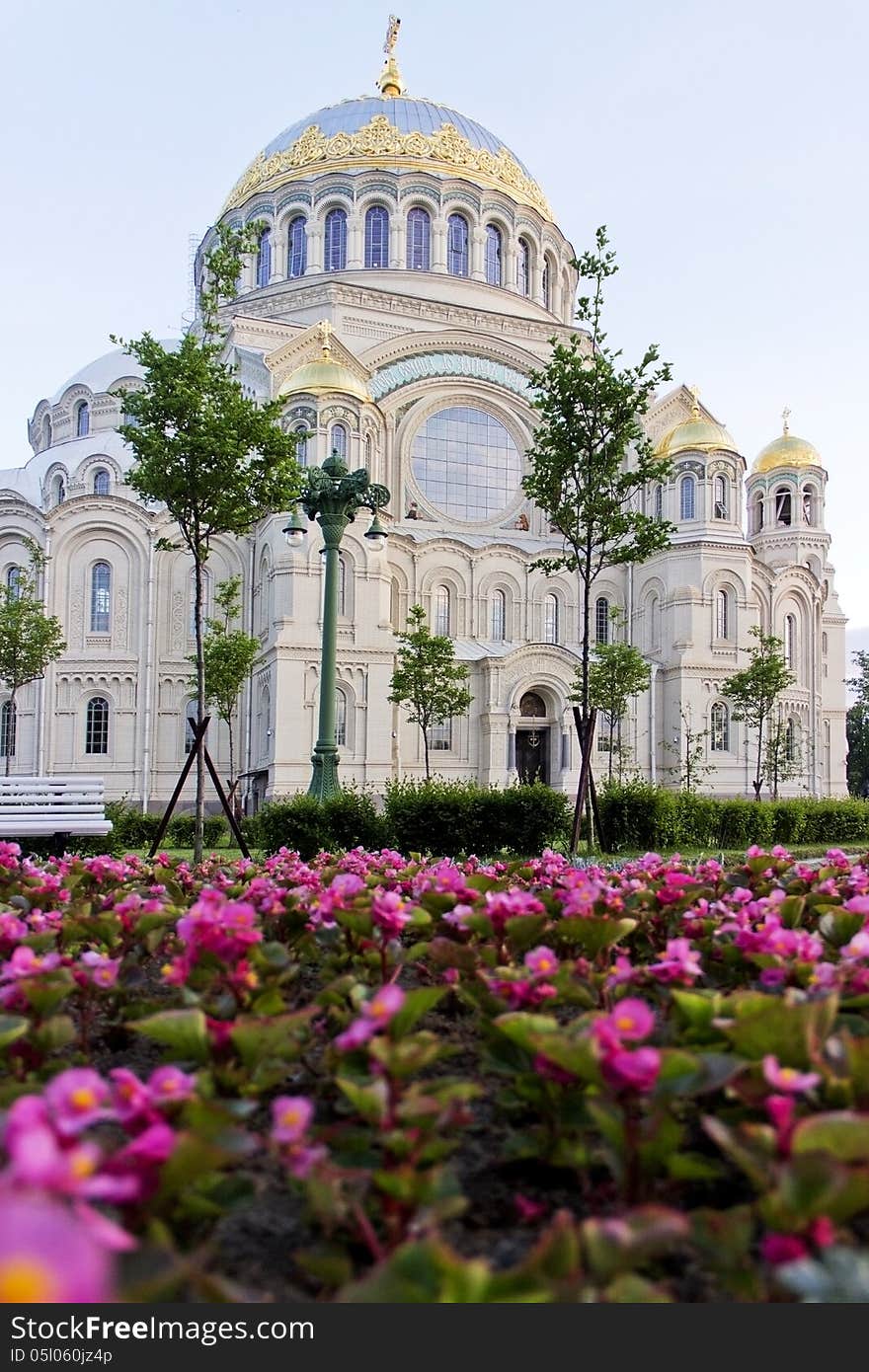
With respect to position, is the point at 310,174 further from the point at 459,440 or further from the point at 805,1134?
the point at 805,1134

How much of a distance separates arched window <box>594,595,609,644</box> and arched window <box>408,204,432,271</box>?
595 inches

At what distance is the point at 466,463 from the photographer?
121 ft

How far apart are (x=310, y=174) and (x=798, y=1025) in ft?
140

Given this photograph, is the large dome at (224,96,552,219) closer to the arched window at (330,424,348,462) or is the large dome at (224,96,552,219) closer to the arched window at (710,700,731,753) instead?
the arched window at (330,424,348,462)

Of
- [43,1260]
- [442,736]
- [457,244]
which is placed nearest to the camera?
[43,1260]

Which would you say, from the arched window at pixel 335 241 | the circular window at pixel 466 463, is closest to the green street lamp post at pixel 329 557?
the circular window at pixel 466 463

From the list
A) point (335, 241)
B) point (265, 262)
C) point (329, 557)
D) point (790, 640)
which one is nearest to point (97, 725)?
point (265, 262)

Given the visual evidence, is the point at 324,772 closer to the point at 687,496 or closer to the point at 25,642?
the point at 25,642

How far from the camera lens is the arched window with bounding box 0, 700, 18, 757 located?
3288 cm

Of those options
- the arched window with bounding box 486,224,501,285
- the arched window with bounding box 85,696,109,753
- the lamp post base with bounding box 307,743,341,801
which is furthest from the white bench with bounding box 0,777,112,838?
the arched window with bounding box 486,224,501,285

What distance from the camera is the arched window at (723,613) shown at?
3588 cm

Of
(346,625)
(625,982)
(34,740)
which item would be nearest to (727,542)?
(346,625)

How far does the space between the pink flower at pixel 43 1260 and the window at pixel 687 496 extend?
37219mm

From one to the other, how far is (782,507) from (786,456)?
2.16 meters
